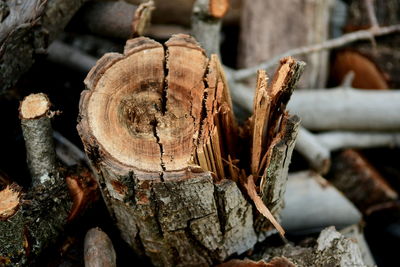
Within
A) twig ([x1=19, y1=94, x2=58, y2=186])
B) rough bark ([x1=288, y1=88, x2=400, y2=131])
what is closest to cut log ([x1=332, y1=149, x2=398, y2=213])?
rough bark ([x1=288, y1=88, x2=400, y2=131])

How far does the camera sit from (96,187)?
1.82 meters

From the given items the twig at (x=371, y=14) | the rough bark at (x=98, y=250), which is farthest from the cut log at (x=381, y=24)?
the rough bark at (x=98, y=250)

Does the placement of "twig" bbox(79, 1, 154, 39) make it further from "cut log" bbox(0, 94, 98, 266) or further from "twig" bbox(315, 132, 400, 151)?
"twig" bbox(315, 132, 400, 151)

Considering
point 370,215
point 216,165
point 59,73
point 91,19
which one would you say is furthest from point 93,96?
point 370,215

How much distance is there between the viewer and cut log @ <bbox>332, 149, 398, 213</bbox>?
8.89ft

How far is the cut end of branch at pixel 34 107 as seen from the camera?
1.59 m

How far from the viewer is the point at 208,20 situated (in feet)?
7.37

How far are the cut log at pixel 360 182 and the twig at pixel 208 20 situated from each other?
1.13 m

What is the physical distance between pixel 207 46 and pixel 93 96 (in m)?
0.91

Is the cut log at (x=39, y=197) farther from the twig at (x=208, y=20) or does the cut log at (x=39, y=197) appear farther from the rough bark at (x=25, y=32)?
the twig at (x=208, y=20)

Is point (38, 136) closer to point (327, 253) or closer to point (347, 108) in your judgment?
point (327, 253)

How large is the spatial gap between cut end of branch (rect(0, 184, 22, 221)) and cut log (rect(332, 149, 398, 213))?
6.39 ft

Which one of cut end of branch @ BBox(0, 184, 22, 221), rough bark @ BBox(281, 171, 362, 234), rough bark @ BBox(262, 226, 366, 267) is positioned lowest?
rough bark @ BBox(281, 171, 362, 234)

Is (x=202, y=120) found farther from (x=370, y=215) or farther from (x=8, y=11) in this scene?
(x=370, y=215)
